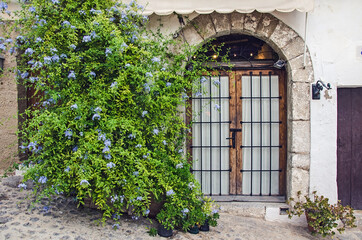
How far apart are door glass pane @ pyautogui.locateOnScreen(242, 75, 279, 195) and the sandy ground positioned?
0.68 meters

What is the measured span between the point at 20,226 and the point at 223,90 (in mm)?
3203

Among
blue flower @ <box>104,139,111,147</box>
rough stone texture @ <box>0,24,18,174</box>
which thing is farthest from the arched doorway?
rough stone texture @ <box>0,24,18,174</box>

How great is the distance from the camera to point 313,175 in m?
4.51

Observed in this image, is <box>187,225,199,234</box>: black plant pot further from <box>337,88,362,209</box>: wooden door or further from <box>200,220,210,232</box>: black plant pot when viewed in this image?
<box>337,88,362,209</box>: wooden door

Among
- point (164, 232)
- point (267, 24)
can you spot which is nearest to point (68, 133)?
point (164, 232)

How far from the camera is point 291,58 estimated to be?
453 cm

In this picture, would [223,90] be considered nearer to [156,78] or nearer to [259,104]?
[259,104]

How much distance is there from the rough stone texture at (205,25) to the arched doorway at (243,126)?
356 mm

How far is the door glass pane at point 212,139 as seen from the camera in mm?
4887

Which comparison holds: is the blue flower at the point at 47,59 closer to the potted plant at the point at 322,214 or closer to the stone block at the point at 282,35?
Result: the stone block at the point at 282,35

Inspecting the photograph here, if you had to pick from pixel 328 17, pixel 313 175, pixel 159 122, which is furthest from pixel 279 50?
pixel 159 122

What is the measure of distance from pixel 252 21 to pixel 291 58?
762mm

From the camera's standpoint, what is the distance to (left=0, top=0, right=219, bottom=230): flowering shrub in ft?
10.8

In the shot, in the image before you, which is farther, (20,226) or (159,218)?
(159,218)
